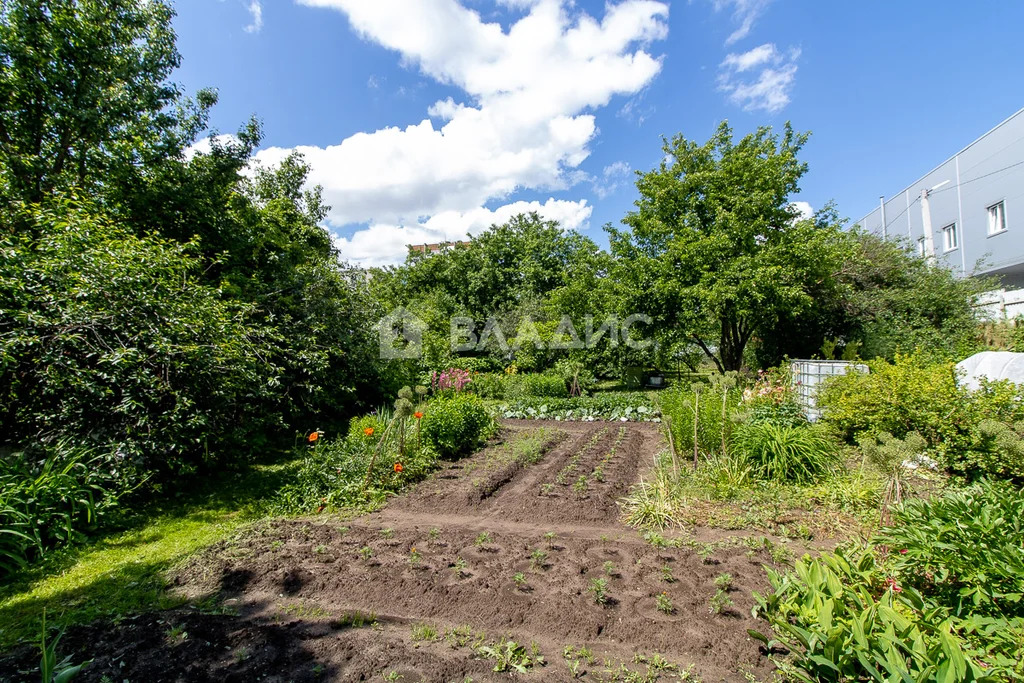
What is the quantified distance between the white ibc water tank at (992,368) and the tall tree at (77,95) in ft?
42.9

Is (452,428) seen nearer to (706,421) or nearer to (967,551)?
(706,421)

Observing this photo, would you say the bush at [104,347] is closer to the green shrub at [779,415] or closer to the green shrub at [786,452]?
the green shrub at [786,452]

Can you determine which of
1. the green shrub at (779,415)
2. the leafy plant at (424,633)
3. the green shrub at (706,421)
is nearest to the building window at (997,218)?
the green shrub at (779,415)

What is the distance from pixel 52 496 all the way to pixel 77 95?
Result: 24.1 ft

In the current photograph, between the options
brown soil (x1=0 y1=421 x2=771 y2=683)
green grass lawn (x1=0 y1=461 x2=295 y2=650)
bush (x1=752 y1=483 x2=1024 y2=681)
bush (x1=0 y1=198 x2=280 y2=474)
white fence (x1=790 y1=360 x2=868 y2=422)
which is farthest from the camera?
white fence (x1=790 y1=360 x2=868 y2=422)

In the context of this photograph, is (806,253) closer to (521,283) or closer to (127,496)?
(521,283)

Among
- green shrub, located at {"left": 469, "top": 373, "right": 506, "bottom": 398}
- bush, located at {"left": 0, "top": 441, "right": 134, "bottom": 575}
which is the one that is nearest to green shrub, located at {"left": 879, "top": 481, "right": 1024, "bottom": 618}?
bush, located at {"left": 0, "top": 441, "right": 134, "bottom": 575}

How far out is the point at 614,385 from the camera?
54.8ft

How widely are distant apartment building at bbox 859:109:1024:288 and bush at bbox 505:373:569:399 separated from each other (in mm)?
11656

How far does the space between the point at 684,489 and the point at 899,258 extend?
10.8m

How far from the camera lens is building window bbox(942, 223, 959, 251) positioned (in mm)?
17559

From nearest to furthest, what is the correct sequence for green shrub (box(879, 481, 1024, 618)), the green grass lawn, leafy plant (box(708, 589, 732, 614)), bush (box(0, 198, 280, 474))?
1. green shrub (box(879, 481, 1024, 618))
2. leafy plant (box(708, 589, 732, 614))
3. the green grass lawn
4. bush (box(0, 198, 280, 474))

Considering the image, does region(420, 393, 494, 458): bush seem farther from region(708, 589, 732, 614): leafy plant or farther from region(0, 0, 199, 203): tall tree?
region(0, 0, 199, 203): tall tree

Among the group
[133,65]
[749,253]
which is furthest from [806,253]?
[133,65]
